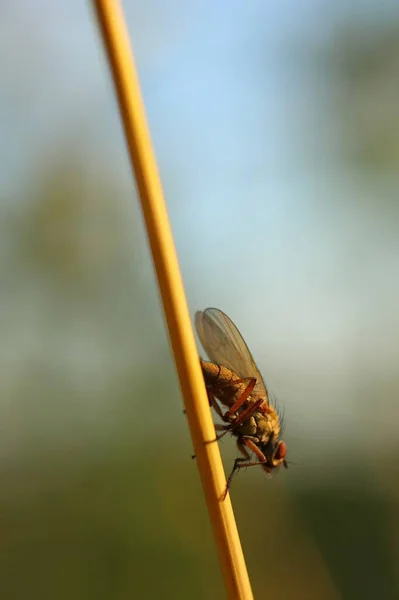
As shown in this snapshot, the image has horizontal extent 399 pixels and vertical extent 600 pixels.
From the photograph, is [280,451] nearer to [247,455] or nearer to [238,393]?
[247,455]

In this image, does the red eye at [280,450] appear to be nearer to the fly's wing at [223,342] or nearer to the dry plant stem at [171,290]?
the fly's wing at [223,342]

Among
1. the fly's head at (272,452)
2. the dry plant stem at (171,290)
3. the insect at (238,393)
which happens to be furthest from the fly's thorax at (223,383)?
the dry plant stem at (171,290)

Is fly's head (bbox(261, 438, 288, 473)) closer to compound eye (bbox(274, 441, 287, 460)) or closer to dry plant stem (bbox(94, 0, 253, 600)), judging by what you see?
compound eye (bbox(274, 441, 287, 460))

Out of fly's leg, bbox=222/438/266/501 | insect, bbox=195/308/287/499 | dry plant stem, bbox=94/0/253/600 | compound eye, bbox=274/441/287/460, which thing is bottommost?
compound eye, bbox=274/441/287/460

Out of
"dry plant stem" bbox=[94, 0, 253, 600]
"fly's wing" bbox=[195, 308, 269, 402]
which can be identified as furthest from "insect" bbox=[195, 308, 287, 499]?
"dry plant stem" bbox=[94, 0, 253, 600]

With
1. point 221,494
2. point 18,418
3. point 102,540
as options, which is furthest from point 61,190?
point 221,494

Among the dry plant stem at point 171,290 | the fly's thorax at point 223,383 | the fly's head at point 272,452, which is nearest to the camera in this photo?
the dry plant stem at point 171,290

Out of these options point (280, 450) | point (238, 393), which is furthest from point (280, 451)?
point (238, 393)

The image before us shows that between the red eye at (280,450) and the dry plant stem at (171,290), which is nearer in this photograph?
the dry plant stem at (171,290)
